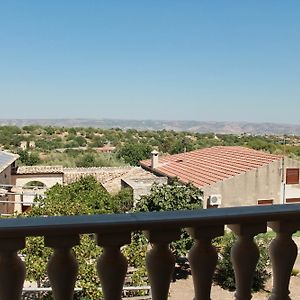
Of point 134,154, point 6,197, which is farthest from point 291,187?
point 134,154

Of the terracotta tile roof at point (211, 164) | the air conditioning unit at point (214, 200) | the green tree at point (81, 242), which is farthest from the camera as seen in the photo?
the terracotta tile roof at point (211, 164)

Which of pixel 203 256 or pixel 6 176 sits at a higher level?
pixel 203 256

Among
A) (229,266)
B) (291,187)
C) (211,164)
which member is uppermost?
(229,266)

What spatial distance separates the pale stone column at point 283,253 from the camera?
5.08ft

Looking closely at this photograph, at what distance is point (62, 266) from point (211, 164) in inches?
573

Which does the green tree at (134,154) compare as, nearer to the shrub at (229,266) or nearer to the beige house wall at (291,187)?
the beige house wall at (291,187)

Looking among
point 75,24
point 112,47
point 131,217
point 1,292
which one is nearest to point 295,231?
point 131,217

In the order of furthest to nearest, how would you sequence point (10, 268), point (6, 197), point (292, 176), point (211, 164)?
point (211, 164)
point (6, 197)
point (292, 176)
point (10, 268)

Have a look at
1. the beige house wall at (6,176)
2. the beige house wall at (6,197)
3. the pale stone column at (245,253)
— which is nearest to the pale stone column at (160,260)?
the pale stone column at (245,253)

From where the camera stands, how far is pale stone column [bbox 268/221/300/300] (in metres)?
1.55

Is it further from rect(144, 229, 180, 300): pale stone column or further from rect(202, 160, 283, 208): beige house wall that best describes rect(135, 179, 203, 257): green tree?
rect(144, 229, 180, 300): pale stone column

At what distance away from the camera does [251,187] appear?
1341cm

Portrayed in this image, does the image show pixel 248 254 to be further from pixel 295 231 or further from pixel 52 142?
pixel 52 142

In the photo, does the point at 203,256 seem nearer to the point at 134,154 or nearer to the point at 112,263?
the point at 112,263
